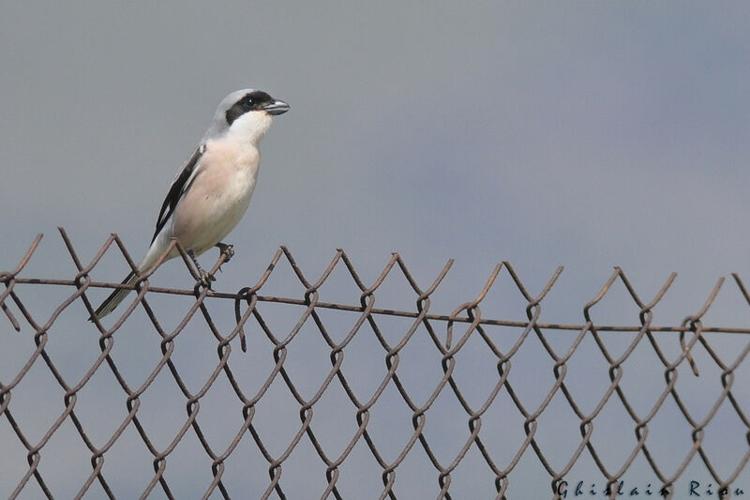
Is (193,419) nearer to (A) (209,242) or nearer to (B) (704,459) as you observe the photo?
(B) (704,459)

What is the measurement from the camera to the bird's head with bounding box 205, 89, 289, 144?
5.80m

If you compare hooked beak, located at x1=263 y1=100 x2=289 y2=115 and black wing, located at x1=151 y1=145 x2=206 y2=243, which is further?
hooked beak, located at x1=263 y1=100 x2=289 y2=115

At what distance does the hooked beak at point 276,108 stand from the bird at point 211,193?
0.24 meters

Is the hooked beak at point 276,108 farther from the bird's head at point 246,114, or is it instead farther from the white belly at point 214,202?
the white belly at point 214,202

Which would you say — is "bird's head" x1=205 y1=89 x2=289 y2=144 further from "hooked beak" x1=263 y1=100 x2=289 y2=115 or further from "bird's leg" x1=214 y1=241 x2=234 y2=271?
"bird's leg" x1=214 y1=241 x2=234 y2=271

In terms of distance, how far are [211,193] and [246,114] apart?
2.22 ft

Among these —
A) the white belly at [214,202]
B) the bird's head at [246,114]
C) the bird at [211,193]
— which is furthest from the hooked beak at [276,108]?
the white belly at [214,202]

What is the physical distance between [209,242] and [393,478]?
2.49m

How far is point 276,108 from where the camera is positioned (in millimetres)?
6125

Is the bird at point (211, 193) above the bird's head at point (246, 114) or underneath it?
underneath

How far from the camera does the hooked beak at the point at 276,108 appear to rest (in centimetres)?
608

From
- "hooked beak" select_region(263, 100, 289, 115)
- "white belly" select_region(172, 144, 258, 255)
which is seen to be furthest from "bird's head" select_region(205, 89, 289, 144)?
"white belly" select_region(172, 144, 258, 255)

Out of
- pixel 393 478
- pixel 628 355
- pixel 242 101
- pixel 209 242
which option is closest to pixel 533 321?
pixel 628 355

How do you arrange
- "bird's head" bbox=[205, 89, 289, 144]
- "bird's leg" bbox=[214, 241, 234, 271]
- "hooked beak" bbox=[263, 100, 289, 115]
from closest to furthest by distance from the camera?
1. "bird's leg" bbox=[214, 241, 234, 271]
2. "bird's head" bbox=[205, 89, 289, 144]
3. "hooked beak" bbox=[263, 100, 289, 115]
